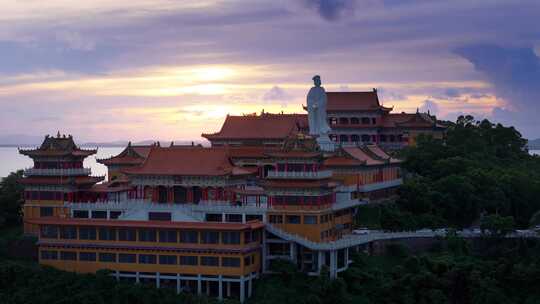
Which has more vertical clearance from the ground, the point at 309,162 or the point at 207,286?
the point at 309,162

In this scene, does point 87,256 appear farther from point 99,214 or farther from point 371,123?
point 371,123

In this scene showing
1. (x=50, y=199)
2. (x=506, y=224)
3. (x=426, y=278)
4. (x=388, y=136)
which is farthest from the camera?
(x=388, y=136)

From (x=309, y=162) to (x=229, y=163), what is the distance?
23.9 feet

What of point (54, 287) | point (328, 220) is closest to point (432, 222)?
point (328, 220)

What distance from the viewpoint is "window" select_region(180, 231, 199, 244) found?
59969mm

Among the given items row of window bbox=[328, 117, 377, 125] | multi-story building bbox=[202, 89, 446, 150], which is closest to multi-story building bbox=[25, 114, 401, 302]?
multi-story building bbox=[202, 89, 446, 150]

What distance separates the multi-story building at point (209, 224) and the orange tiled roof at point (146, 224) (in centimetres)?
6

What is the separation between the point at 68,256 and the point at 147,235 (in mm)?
5603

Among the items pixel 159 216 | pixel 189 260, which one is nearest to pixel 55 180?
pixel 159 216

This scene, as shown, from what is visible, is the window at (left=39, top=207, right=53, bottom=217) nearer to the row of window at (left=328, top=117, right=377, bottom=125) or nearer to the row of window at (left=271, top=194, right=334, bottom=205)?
the row of window at (left=271, top=194, right=334, bottom=205)

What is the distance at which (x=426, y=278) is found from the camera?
58.7 m

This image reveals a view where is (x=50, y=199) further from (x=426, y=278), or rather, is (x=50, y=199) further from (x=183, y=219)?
(x=426, y=278)

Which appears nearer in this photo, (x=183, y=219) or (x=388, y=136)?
(x=183, y=219)

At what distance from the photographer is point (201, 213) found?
2443 inches
